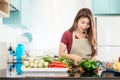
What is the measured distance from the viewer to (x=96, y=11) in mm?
3529

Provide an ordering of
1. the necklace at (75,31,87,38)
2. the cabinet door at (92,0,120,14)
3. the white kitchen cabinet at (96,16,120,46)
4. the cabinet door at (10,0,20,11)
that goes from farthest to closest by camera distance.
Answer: the cabinet door at (92,0,120,14) < the white kitchen cabinet at (96,16,120,46) < the cabinet door at (10,0,20,11) < the necklace at (75,31,87,38)

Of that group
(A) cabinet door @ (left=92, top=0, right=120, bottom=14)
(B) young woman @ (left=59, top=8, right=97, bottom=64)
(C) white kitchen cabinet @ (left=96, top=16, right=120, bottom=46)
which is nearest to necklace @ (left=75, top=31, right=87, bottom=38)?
(B) young woman @ (left=59, top=8, right=97, bottom=64)

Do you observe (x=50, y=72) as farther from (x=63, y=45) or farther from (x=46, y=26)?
(x=46, y=26)

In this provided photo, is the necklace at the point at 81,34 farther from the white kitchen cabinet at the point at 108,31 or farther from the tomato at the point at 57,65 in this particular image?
the tomato at the point at 57,65

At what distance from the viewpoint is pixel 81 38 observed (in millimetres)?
2537

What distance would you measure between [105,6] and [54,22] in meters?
0.91

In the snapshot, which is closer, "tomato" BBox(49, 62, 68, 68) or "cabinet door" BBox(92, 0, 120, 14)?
"tomato" BBox(49, 62, 68, 68)

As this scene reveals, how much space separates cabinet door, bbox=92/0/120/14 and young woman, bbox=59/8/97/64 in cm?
110

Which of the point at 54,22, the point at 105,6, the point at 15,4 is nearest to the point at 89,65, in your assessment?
the point at 15,4

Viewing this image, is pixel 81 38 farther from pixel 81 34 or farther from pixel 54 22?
pixel 54 22

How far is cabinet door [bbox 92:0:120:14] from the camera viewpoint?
3.52 meters

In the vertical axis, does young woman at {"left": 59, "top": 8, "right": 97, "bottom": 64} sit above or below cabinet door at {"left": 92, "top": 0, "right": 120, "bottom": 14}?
below

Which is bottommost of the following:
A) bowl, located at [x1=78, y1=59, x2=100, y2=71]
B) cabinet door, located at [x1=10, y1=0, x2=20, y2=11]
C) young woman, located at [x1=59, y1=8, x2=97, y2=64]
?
bowl, located at [x1=78, y1=59, x2=100, y2=71]

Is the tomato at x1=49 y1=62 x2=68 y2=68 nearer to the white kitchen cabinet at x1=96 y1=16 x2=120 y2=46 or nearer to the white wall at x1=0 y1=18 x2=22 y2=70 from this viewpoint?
the white wall at x1=0 y1=18 x2=22 y2=70
